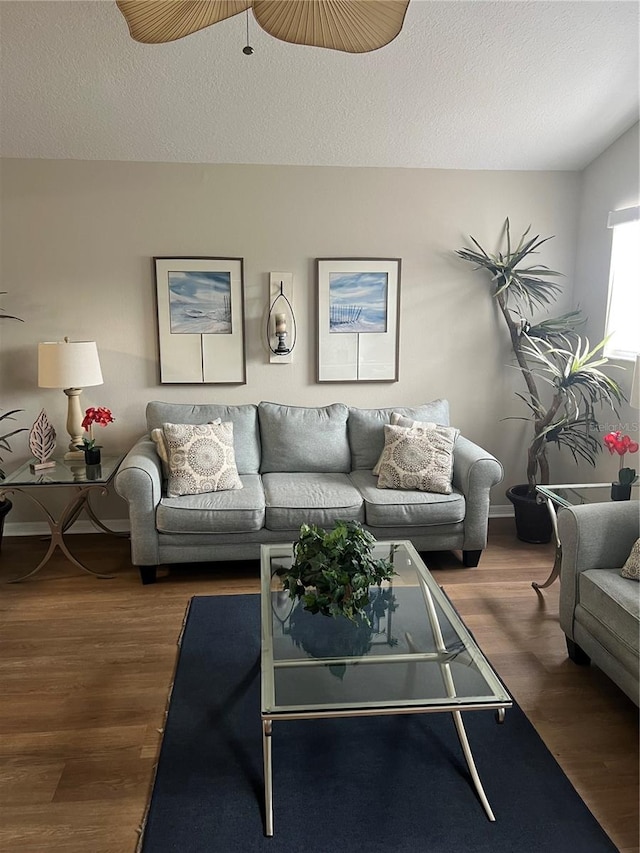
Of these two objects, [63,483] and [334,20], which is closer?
[334,20]

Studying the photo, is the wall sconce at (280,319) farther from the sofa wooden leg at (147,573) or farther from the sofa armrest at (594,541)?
the sofa armrest at (594,541)

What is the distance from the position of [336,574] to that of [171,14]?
6.06 ft

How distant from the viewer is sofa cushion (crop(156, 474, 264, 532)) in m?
3.39

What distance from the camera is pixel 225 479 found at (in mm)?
3643

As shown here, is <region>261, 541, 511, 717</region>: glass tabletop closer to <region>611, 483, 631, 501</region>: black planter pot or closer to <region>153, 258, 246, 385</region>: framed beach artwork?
<region>611, 483, 631, 501</region>: black planter pot

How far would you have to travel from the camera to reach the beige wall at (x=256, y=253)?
3.95 m

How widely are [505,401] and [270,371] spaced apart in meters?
1.69

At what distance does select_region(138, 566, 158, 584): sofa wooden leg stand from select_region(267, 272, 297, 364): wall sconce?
157cm

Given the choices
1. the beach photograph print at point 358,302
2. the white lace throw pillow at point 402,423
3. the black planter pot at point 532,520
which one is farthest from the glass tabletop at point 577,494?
the beach photograph print at point 358,302

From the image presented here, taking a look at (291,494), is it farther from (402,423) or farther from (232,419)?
(402,423)

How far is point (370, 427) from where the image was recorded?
4055mm

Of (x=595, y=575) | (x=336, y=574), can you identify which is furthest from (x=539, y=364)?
(x=336, y=574)

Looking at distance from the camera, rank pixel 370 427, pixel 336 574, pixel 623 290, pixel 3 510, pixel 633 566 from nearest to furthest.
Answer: pixel 336 574 < pixel 633 566 < pixel 3 510 < pixel 623 290 < pixel 370 427

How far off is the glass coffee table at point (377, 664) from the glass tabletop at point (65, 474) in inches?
57.9
